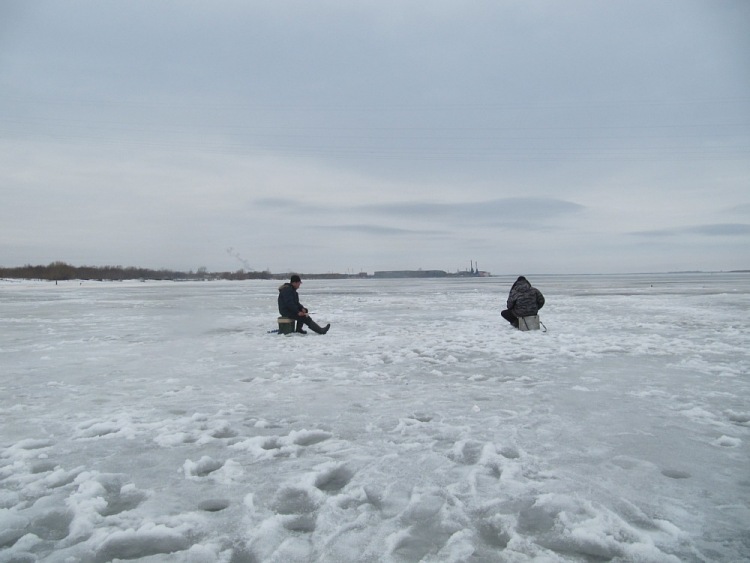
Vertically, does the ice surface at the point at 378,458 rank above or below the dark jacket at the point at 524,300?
below

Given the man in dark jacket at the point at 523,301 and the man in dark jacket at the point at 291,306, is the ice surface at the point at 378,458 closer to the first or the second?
the man in dark jacket at the point at 291,306

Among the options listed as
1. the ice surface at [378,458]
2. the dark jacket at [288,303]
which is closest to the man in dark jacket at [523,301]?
the ice surface at [378,458]

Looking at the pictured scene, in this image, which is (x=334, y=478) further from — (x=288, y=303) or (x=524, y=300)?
(x=524, y=300)

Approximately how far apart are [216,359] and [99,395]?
2639mm

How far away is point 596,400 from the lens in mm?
5531

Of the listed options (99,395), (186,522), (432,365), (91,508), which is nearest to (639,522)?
(186,522)

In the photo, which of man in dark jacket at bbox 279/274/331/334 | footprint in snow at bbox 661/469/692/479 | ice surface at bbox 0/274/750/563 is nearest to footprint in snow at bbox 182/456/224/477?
ice surface at bbox 0/274/750/563

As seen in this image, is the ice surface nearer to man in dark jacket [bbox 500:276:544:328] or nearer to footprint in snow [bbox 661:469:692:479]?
footprint in snow [bbox 661:469:692:479]

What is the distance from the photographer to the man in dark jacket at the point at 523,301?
12.2 meters

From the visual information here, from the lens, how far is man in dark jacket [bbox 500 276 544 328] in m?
12.2

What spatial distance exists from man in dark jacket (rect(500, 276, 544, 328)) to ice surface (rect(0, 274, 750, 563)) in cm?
392

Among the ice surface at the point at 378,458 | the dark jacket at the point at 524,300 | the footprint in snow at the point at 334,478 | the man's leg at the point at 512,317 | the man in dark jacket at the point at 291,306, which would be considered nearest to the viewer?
the ice surface at the point at 378,458

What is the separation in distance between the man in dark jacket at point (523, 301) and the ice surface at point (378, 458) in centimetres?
392

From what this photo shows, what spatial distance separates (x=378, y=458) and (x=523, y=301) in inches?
368
